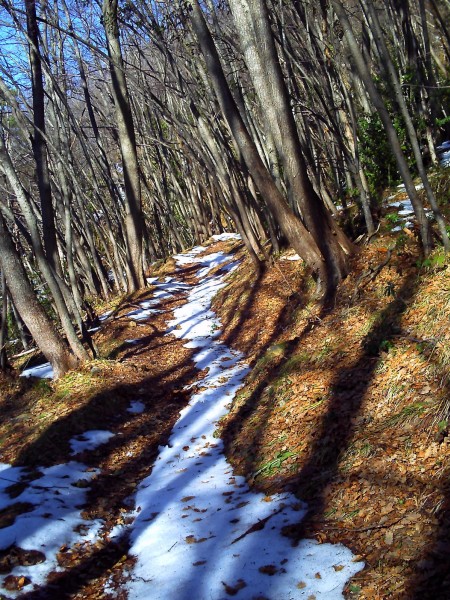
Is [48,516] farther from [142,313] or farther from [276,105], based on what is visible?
Result: [142,313]

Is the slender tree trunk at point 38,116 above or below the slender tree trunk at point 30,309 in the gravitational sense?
above

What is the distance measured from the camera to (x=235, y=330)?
1055 centimetres

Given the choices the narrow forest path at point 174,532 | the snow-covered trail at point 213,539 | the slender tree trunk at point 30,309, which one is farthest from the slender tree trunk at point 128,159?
the snow-covered trail at point 213,539

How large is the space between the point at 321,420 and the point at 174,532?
1713mm

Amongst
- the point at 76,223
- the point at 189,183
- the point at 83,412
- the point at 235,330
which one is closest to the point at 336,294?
the point at 235,330

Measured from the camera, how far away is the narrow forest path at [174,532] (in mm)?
3732

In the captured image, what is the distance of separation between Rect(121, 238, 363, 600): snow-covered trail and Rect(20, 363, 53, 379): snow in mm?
3380

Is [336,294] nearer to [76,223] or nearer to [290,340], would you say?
[290,340]

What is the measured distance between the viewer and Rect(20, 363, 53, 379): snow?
9.48 m

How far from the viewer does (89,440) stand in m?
7.01

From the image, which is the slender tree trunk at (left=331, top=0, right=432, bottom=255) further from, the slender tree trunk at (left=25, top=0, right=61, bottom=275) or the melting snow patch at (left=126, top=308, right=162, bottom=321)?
the melting snow patch at (left=126, top=308, right=162, bottom=321)

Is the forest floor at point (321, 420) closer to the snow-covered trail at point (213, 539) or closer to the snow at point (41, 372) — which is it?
the snow-covered trail at point (213, 539)

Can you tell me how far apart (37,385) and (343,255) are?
5250 mm

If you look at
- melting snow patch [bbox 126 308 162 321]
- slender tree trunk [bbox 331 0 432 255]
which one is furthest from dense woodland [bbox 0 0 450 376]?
melting snow patch [bbox 126 308 162 321]
